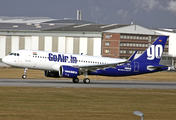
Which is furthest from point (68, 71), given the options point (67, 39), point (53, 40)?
point (67, 39)

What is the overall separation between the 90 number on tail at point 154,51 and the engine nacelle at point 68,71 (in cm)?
1227

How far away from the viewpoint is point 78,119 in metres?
16.7

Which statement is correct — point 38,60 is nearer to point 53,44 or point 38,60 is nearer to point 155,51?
point 155,51

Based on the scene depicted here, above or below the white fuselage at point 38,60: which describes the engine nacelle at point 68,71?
below

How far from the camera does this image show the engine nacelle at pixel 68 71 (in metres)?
39.9

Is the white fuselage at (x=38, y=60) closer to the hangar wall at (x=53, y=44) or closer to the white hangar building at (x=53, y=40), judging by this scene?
the white hangar building at (x=53, y=40)

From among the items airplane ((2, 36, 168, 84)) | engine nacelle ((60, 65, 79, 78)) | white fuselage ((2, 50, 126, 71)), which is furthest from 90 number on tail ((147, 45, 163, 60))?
engine nacelle ((60, 65, 79, 78))

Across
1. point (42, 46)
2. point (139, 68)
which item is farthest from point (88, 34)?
point (139, 68)

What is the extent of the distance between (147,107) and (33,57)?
22653mm

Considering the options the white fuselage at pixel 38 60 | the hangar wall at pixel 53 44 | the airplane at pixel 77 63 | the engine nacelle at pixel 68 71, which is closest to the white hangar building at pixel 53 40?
the hangar wall at pixel 53 44

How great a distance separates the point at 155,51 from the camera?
154 ft

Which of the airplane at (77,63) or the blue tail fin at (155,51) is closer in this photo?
the airplane at (77,63)

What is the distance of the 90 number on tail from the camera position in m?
46.7

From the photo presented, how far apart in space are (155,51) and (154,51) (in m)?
0.15
